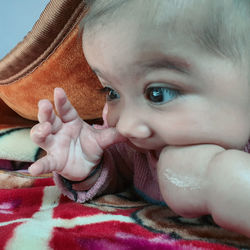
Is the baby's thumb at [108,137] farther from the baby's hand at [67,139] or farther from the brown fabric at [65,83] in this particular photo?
the brown fabric at [65,83]

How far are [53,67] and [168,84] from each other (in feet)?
1.55

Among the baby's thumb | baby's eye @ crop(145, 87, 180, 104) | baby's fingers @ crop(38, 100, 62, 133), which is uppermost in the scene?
baby's eye @ crop(145, 87, 180, 104)

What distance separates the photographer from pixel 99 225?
2.01 feet

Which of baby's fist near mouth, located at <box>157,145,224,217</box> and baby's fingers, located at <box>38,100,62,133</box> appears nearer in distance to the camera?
baby's fist near mouth, located at <box>157,145,224,217</box>

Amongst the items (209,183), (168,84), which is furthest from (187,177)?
(168,84)

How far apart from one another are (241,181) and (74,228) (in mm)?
284

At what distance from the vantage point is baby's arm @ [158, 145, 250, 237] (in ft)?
1.62

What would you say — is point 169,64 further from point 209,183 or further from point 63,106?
point 63,106

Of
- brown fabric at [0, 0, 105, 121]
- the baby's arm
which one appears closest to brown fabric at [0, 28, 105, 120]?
brown fabric at [0, 0, 105, 121]

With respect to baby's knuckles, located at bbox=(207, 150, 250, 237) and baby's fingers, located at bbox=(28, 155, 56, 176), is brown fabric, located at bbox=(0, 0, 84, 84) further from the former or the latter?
baby's knuckles, located at bbox=(207, 150, 250, 237)

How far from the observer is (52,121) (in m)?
0.74

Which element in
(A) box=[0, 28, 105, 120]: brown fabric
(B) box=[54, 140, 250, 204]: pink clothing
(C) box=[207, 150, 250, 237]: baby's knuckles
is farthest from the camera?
(A) box=[0, 28, 105, 120]: brown fabric

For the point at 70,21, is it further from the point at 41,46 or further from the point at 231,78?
the point at 231,78

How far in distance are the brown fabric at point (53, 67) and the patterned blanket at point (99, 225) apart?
28 cm
